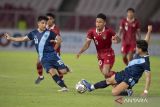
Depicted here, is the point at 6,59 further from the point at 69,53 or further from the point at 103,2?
the point at 103,2

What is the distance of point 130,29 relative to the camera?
2591 centimetres

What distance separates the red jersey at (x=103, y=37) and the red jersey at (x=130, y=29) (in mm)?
6569

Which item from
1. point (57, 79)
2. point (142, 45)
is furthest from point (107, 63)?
point (142, 45)

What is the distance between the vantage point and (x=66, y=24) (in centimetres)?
3950

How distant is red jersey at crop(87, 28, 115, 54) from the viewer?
1905cm

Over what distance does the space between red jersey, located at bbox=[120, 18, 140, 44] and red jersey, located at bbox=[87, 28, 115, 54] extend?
6569 millimetres

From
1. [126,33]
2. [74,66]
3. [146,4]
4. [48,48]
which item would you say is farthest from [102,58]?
[146,4]

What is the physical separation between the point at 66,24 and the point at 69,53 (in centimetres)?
219

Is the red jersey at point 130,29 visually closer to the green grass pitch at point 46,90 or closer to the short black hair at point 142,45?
the green grass pitch at point 46,90

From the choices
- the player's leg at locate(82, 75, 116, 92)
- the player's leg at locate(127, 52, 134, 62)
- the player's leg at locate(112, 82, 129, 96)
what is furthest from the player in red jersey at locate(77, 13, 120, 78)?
the player's leg at locate(127, 52, 134, 62)

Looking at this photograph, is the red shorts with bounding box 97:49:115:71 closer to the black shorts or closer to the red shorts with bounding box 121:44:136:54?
the black shorts

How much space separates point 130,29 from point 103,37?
6.98 meters

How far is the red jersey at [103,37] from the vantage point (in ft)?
62.5

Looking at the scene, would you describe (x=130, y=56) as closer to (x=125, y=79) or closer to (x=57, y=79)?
(x=57, y=79)
